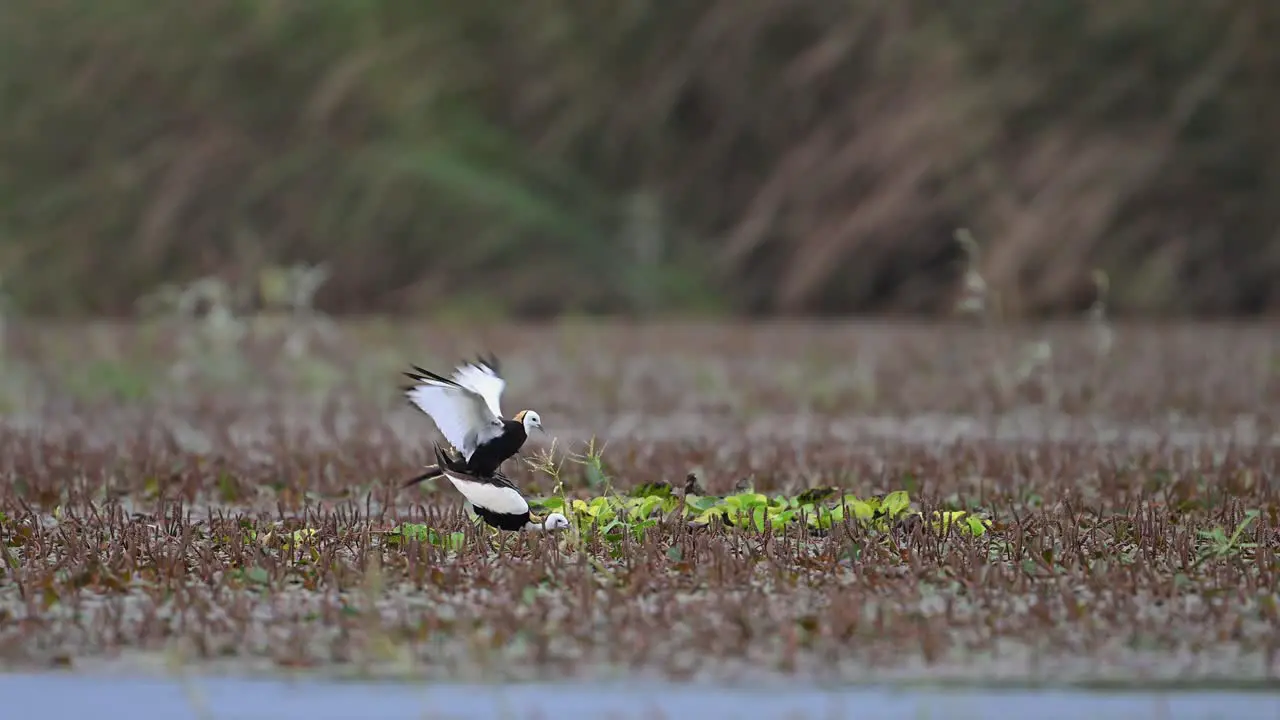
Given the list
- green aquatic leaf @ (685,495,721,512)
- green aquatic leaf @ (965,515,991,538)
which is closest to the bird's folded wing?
green aquatic leaf @ (685,495,721,512)

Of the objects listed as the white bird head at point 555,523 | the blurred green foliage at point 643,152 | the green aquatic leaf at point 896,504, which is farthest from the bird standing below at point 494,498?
the blurred green foliage at point 643,152

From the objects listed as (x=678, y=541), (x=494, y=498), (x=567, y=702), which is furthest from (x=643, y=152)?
(x=567, y=702)

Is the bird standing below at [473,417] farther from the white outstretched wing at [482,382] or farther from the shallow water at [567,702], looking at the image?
the shallow water at [567,702]

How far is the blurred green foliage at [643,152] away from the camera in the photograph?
16.2 metres

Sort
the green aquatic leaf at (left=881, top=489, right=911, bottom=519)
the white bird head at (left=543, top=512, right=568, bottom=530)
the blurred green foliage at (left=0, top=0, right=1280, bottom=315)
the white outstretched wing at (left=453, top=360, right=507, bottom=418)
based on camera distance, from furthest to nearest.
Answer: the blurred green foliage at (left=0, top=0, right=1280, bottom=315) → the green aquatic leaf at (left=881, top=489, right=911, bottom=519) → the white bird head at (left=543, top=512, right=568, bottom=530) → the white outstretched wing at (left=453, top=360, right=507, bottom=418)

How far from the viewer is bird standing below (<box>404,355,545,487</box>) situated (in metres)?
4.86

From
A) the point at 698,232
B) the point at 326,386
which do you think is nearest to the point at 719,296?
the point at 698,232

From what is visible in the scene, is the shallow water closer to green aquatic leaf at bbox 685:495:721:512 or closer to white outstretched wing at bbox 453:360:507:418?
white outstretched wing at bbox 453:360:507:418

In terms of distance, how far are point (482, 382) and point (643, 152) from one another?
14502 millimetres

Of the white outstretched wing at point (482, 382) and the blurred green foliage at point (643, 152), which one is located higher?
the blurred green foliage at point (643, 152)

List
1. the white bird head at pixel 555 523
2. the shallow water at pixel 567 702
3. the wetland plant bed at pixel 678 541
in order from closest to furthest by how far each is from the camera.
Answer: the shallow water at pixel 567 702
the wetland plant bed at pixel 678 541
the white bird head at pixel 555 523

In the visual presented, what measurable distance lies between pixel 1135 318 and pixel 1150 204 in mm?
903

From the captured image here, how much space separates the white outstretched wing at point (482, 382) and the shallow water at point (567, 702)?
1.21 m

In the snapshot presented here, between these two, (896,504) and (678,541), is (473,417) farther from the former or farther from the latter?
(896,504)
